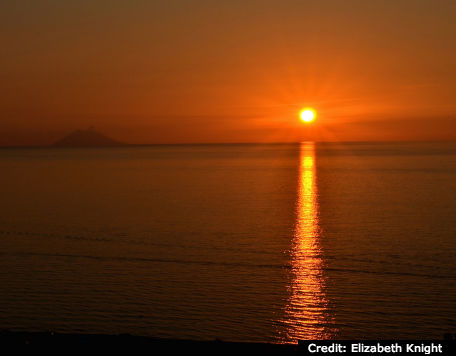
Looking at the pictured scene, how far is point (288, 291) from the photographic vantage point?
3334cm

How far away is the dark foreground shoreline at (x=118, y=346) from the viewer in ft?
59.8

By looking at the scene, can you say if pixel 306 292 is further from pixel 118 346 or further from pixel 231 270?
pixel 118 346

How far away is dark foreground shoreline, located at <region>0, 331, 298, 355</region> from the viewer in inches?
717

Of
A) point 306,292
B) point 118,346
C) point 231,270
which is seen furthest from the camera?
point 231,270

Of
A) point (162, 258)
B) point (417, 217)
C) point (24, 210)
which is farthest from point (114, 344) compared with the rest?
point (24, 210)

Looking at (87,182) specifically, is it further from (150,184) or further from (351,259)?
(351,259)

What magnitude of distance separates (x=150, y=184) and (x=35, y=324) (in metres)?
88.1

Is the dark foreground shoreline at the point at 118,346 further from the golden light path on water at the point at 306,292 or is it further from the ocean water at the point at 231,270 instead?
the golden light path on water at the point at 306,292

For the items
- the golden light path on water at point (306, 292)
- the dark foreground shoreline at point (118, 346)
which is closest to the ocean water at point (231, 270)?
the golden light path on water at point (306, 292)

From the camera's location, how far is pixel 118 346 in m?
18.7

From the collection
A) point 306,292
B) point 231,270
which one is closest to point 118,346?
point 306,292

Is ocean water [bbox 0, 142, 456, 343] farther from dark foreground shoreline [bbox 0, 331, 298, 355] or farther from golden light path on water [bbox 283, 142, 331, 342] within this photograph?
dark foreground shoreline [bbox 0, 331, 298, 355]

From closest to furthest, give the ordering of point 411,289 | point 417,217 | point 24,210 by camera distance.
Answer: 1. point 411,289
2. point 417,217
3. point 24,210

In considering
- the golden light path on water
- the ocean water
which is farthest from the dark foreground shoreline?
the golden light path on water
